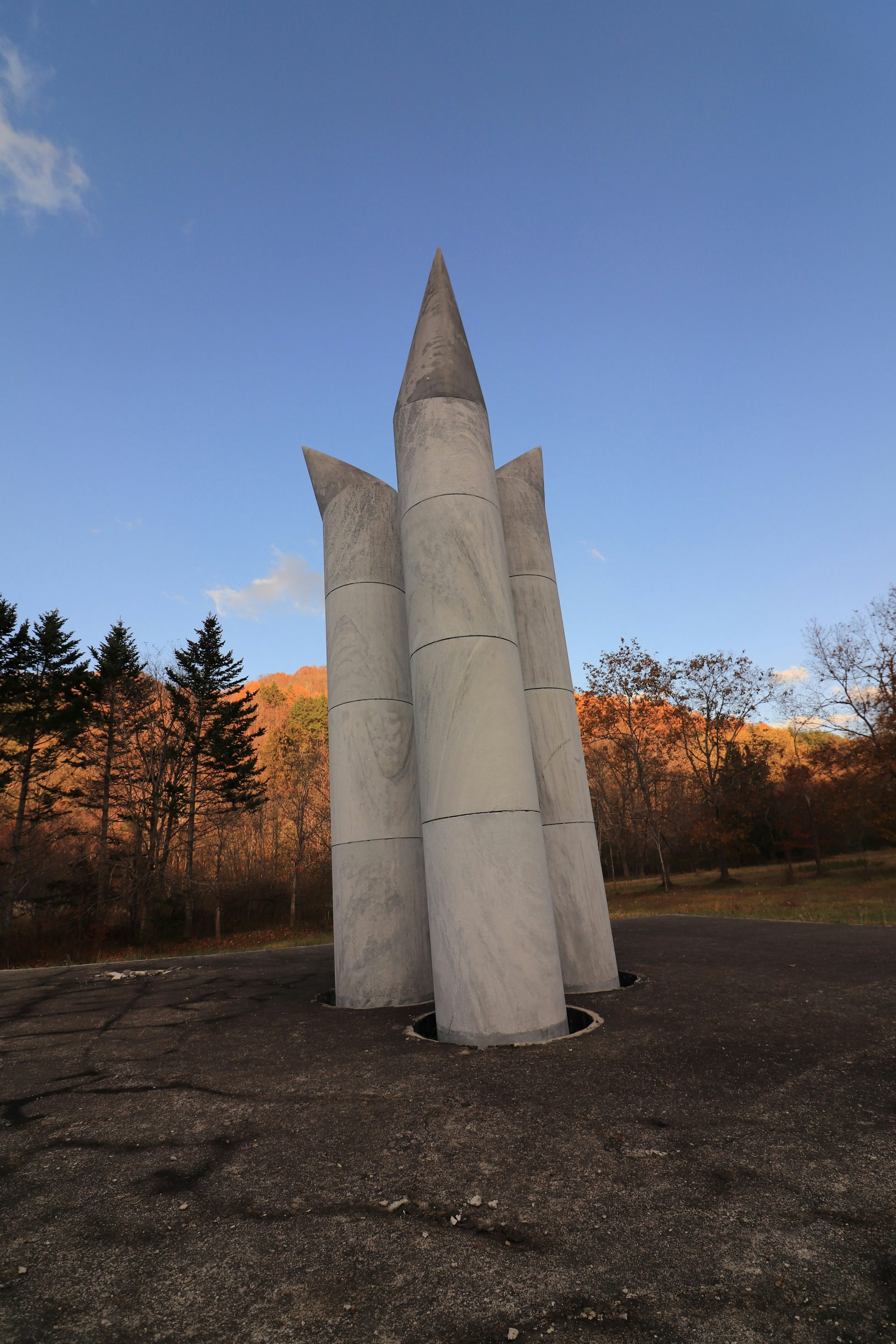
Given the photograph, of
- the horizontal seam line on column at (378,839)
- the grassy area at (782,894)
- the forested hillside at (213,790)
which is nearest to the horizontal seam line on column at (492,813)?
the horizontal seam line on column at (378,839)

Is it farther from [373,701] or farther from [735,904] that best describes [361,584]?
[735,904]

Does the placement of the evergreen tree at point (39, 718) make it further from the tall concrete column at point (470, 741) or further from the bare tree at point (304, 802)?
the tall concrete column at point (470, 741)

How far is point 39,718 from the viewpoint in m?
24.5

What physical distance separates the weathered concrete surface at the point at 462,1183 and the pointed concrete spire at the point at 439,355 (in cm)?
720

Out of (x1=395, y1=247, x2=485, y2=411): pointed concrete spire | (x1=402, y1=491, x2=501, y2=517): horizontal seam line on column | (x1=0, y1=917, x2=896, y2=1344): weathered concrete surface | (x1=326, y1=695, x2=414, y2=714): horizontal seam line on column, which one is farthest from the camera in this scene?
(x1=326, y1=695, x2=414, y2=714): horizontal seam line on column

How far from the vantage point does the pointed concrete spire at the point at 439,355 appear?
786 cm

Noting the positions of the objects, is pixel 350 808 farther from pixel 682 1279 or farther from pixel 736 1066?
pixel 682 1279

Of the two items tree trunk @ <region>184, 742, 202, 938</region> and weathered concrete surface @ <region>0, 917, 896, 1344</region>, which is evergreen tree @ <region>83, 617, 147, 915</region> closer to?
tree trunk @ <region>184, 742, 202, 938</region>

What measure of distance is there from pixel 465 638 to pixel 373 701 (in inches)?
103

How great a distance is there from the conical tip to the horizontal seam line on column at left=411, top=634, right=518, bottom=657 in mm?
4223

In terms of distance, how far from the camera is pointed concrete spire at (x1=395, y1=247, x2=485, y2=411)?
7.86 meters

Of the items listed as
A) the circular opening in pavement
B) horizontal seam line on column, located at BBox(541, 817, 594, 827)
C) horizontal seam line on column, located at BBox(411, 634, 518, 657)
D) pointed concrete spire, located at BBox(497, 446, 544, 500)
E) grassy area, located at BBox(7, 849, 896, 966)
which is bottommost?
grassy area, located at BBox(7, 849, 896, 966)

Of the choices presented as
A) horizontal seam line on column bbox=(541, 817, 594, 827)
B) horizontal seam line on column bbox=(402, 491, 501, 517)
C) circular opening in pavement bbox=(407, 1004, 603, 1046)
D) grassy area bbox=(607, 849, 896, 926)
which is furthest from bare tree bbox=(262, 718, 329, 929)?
horizontal seam line on column bbox=(402, 491, 501, 517)

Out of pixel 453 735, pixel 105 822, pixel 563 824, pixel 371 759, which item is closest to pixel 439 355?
pixel 453 735
